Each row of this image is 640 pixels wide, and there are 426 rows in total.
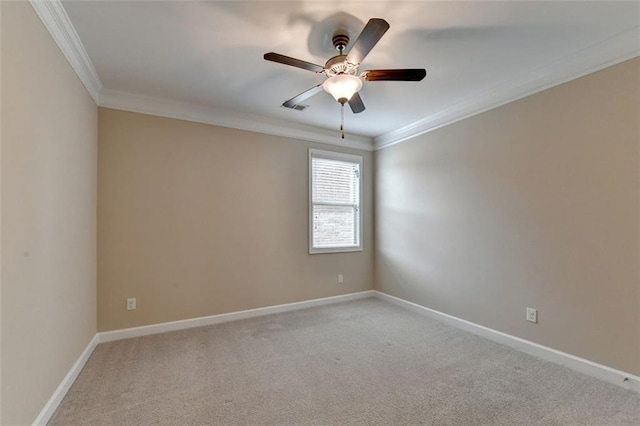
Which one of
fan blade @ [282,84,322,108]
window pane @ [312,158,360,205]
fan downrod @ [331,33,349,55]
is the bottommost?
window pane @ [312,158,360,205]

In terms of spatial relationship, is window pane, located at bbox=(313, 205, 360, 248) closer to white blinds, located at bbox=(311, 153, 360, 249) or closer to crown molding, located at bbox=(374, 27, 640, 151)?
white blinds, located at bbox=(311, 153, 360, 249)

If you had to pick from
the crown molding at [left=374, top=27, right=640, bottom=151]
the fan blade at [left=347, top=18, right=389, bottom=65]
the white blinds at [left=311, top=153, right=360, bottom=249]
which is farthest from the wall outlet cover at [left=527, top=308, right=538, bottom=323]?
the fan blade at [left=347, top=18, right=389, bottom=65]

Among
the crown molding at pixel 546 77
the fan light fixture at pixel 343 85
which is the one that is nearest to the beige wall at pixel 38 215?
the fan light fixture at pixel 343 85

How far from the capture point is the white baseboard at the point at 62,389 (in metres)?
1.76

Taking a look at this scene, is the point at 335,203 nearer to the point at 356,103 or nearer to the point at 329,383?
the point at 356,103

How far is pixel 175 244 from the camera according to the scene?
3361 mm

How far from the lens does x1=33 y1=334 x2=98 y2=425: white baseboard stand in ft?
5.79

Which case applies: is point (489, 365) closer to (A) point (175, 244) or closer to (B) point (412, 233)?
(B) point (412, 233)

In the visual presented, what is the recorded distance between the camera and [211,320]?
3512 millimetres

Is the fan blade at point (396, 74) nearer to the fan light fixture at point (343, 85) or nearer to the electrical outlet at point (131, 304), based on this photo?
the fan light fixture at point (343, 85)

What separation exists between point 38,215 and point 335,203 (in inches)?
132

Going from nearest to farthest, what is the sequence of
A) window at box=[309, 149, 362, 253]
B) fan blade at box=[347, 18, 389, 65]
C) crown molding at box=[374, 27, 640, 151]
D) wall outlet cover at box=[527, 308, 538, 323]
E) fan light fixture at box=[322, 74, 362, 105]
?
1. fan blade at box=[347, 18, 389, 65]
2. fan light fixture at box=[322, 74, 362, 105]
3. crown molding at box=[374, 27, 640, 151]
4. wall outlet cover at box=[527, 308, 538, 323]
5. window at box=[309, 149, 362, 253]

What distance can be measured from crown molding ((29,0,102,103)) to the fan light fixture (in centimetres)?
175

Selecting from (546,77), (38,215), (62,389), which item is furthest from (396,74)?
(62,389)
